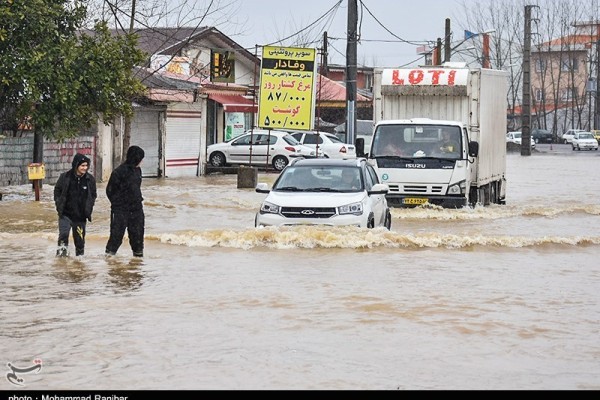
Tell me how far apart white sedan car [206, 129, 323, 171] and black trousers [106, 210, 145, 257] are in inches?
1106

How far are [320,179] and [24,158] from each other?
14.1m

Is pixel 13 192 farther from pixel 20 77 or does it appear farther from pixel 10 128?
pixel 20 77

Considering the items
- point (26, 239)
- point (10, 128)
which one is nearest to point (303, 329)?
point (26, 239)

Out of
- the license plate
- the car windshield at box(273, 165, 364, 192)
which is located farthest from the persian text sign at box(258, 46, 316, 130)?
the car windshield at box(273, 165, 364, 192)

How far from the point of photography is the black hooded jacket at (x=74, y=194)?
54.1 feet

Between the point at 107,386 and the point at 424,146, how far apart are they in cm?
1724

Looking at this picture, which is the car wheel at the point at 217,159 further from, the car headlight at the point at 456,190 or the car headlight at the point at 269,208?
the car headlight at the point at 269,208

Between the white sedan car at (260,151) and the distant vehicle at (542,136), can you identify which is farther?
the distant vehicle at (542,136)

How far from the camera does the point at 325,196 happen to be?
18938mm

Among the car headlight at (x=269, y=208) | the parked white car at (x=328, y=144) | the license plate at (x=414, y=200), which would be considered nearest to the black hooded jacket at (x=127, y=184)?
the car headlight at (x=269, y=208)

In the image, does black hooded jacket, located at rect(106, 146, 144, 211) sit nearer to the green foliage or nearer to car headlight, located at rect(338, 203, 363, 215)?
car headlight, located at rect(338, 203, 363, 215)

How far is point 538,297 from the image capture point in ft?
47.5

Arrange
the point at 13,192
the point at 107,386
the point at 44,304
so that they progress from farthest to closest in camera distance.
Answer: the point at 13,192 < the point at 44,304 < the point at 107,386

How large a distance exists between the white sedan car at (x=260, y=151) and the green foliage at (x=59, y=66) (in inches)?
709
